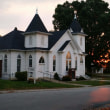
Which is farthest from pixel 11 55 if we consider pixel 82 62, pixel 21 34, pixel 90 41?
pixel 90 41

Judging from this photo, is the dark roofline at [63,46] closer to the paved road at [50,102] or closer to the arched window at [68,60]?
the arched window at [68,60]

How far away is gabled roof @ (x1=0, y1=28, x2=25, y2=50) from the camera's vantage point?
111 feet

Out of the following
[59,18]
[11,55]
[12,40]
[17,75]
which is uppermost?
[59,18]

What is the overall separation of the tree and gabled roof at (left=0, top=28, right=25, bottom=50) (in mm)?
17942

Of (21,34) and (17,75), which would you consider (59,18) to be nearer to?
(21,34)

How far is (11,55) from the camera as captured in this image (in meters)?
32.8

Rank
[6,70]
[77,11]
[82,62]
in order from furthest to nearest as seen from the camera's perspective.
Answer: [77,11] < [82,62] < [6,70]

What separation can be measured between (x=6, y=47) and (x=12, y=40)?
5.77 feet

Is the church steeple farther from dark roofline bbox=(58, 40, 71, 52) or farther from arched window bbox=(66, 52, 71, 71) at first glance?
arched window bbox=(66, 52, 71, 71)

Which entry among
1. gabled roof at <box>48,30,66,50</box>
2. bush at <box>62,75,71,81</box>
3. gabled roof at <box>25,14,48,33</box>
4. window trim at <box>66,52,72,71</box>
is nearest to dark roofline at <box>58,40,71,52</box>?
gabled roof at <box>48,30,66,50</box>

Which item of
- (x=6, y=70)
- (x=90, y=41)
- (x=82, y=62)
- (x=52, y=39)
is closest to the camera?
(x=6, y=70)

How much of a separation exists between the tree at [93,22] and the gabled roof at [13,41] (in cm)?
1794

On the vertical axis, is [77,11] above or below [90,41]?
above

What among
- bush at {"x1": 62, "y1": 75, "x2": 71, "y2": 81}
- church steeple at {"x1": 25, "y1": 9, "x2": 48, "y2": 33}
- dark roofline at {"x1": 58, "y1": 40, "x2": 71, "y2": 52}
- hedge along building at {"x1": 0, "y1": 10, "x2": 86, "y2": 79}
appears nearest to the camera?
hedge along building at {"x1": 0, "y1": 10, "x2": 86, "y2": 79}
